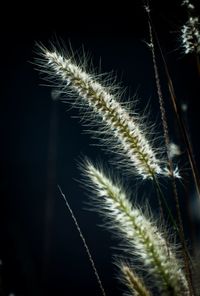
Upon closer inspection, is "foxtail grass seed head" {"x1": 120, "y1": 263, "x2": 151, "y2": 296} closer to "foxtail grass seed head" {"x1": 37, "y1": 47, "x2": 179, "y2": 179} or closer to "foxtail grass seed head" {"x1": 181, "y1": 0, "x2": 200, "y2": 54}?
"foxtail grass seed head" {"x1": 37, "y1": 47, "x2": 179, "y2": 179}

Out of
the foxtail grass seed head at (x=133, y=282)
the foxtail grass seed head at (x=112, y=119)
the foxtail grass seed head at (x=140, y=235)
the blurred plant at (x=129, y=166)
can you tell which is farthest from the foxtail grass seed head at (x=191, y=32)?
the foxtail grass seed head at (x=133, y=282)

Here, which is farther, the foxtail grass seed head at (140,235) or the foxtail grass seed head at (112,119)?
the foxtail grass seed head at (112,119)

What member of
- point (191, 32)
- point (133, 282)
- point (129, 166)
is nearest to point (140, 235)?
point (133, 282)

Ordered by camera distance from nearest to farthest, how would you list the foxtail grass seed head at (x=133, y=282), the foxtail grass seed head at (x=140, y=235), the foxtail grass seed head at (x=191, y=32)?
the foxtail grass seed head at (x=140, y=235) → the foxtail grass seed head at (x=133, y=282) → the foxtail grass seed head at (x=191, y=32)

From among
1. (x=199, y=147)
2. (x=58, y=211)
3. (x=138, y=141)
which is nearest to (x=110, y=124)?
(x=138, y=141)

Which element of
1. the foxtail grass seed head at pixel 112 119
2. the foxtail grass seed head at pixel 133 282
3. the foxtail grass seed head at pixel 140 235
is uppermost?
the foxtail grass seed head at pixel 112 119

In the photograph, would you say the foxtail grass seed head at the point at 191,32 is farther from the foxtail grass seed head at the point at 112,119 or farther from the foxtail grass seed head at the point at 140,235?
the foxtail grass seed head at the point at 140,235
